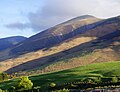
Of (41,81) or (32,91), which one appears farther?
(41,81)

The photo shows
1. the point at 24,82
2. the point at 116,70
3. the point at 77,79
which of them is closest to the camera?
the point at 24,82

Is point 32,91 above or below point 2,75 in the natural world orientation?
below

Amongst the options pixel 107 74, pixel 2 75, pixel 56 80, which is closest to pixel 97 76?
pixel 107 74

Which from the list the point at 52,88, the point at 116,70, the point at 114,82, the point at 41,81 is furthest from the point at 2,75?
the point at 114,82

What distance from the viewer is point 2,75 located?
179625 millimetres

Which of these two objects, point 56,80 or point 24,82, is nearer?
point 24,82

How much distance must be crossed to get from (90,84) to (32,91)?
15.4m

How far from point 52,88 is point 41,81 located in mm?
27277

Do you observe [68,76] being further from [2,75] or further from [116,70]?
[2,75]

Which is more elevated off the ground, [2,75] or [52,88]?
[2,75]

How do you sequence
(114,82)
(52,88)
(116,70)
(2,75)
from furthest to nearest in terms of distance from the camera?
(2,75) < (116,70) < (52,88) < (114,82)

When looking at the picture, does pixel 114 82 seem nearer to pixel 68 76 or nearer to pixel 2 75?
pixel 68 76

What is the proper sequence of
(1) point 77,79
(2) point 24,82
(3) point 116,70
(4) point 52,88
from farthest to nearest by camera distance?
(3) point 116,70 → (1) point 77,79 → (2) point 24,82 → (4) point 52,88

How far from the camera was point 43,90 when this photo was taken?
104000 millimetres
